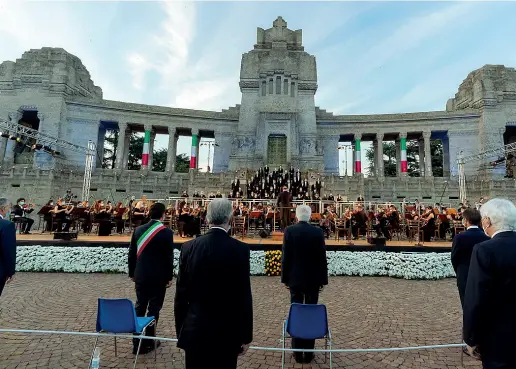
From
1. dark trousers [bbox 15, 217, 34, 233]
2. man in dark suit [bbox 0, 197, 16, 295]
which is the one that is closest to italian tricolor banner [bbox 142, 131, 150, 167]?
dark trousers [bbox 15, 217, 34, 233]

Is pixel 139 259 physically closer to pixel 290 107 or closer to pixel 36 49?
pixel 290 107

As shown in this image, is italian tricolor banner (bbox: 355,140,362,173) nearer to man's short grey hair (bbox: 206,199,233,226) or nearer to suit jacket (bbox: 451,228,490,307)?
suit jacket (bbox: 451,228,490,307)

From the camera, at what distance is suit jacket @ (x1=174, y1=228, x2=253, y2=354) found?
7.19 feet

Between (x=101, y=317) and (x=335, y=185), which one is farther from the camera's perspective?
(x=335, y=185)

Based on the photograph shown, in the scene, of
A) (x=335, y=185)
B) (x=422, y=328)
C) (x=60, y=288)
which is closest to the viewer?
(x=422, y=328)

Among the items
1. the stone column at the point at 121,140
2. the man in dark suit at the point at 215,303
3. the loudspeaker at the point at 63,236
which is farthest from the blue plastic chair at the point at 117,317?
the stone column at the point at 121,140

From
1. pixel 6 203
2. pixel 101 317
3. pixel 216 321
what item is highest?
pixel 6 203

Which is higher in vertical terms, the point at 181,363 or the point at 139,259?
the point at 139,259

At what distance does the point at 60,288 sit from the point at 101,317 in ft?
16.3

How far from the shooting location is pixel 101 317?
11.5 ft

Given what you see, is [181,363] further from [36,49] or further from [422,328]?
[36,49]

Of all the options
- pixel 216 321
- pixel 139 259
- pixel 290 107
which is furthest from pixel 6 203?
pixel 290 107

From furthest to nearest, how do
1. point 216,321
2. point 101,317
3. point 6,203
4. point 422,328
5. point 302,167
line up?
point 302,167
point 422,328
point 6,203
point 101,317
point 216,321

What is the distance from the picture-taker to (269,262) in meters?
9.18
